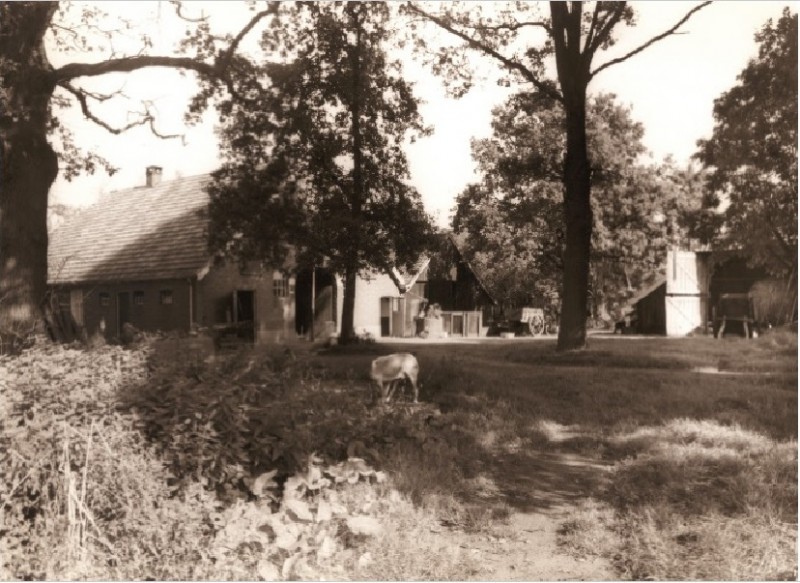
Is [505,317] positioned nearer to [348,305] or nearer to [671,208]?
[348,305]

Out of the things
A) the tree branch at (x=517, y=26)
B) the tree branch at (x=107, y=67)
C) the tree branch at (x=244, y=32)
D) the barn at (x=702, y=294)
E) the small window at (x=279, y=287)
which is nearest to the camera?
the tree branch at (x=107, y=67)

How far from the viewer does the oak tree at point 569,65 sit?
41.3 ft

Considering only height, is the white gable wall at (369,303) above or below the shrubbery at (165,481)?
above

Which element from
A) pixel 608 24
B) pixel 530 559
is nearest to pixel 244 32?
pixel 608 24

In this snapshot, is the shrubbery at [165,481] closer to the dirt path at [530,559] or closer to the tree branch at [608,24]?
the dirt path at [530,559]

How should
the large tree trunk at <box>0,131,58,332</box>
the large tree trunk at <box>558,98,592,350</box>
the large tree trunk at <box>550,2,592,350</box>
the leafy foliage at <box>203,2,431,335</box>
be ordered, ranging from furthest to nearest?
1. the large tree trunk at <box>558,98,592,350</box>
2. the large tree trunk at <box>550,2,592,350</box>
3. the leafy foliage at <box>203,2,431,335</box>
4. the large tree trunk at <box>0,131,58,332</box>

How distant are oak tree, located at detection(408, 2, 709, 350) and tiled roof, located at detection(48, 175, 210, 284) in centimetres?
989

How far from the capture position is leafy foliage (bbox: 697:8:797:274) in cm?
793

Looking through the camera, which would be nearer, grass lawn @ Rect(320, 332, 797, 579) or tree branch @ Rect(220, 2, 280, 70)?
grass lawn @ Rect(320, 332, 797, 579)

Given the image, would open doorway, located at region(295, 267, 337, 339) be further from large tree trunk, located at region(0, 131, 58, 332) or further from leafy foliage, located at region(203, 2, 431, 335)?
large tree trunk, located at region(0, 131, 58, 332)

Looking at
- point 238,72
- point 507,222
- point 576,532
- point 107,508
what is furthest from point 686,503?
point 238,72

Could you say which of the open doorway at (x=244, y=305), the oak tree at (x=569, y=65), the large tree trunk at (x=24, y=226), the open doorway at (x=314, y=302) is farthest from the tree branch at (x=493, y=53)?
the open doorway at (x=244, y=305)

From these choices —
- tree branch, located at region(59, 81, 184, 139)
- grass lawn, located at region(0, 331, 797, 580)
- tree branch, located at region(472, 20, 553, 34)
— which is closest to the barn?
grass lawn, located at region(0, 331, 797, 580)

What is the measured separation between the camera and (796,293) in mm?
8562
